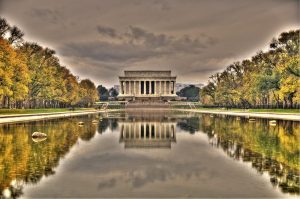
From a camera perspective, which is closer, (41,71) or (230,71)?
(41,71)

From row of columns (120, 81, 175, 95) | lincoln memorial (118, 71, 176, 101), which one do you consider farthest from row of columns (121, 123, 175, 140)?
row of columns (120, 81, 175, 95)

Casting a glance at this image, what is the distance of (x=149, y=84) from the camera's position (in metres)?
156

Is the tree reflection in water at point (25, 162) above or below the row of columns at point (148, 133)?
above

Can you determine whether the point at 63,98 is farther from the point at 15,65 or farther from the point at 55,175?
the point at 55,175

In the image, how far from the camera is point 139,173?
12.5m

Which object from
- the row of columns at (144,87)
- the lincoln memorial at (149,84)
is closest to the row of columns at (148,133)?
the lincoln memorial at (149,84)

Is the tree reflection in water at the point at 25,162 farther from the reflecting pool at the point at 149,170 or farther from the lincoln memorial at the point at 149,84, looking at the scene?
the lincoln memorial at the point at 149,84

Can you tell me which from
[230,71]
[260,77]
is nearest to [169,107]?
[230,71]

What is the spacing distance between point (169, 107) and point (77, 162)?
97061mm

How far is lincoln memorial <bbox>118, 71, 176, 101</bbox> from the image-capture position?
492 ft

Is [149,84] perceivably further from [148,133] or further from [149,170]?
[149,170]

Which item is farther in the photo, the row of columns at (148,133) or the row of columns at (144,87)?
the row of columns at (144,87)

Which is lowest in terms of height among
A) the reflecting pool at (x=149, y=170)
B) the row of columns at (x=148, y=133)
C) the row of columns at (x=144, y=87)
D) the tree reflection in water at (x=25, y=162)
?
the row of columns at (x=148, y=133)

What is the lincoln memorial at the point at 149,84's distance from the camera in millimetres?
150000
